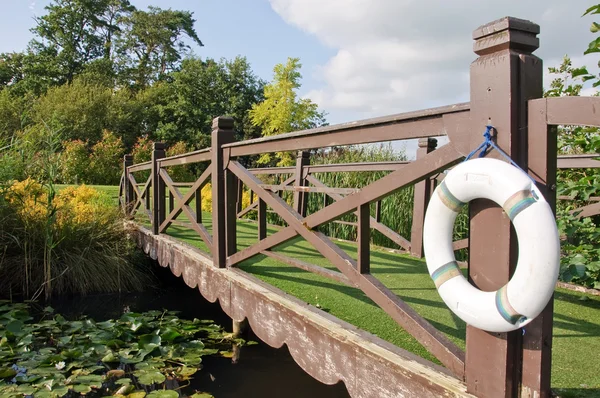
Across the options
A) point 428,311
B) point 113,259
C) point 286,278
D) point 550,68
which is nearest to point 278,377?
point 286,278

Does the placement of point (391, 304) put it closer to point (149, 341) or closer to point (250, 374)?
point (250, 374)

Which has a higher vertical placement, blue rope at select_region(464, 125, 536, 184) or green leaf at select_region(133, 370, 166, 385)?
blue rope at select_region(464, 125, 536, 184)

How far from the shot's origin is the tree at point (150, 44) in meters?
28.3

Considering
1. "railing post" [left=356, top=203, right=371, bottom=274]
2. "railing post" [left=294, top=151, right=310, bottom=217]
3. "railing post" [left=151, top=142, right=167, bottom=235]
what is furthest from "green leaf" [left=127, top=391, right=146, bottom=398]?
"railing post" [left=294, top=151, right=310, bottom=217]

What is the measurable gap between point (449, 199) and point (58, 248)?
468 centimetres

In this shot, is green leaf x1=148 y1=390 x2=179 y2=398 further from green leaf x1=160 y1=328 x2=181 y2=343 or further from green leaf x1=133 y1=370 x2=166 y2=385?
green leaf x1=160 y1=328 x2=181 y2=343

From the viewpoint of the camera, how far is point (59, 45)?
90.2ft

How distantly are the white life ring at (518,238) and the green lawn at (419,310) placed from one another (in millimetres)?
389

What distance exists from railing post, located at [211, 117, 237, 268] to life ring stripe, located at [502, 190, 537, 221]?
2.19 m

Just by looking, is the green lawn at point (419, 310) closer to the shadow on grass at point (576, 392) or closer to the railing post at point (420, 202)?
the shadow on grass at point (576, 392)

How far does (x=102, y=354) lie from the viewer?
2.94 m

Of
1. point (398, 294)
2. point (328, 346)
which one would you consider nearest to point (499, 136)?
point (328, 346)

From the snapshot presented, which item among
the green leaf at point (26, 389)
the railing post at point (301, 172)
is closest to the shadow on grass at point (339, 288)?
the green leaf at point (26, 389)

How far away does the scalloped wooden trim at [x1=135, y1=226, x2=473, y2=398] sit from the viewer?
1.51 metres
